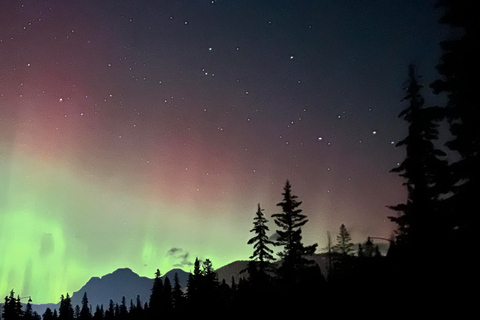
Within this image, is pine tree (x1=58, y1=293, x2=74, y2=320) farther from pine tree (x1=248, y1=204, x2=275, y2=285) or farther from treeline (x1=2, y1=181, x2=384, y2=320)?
pine tree (x1=248, y1=204, x2=275, y2=285)

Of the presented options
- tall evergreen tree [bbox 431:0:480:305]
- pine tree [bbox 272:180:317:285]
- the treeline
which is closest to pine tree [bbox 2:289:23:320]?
the treeline

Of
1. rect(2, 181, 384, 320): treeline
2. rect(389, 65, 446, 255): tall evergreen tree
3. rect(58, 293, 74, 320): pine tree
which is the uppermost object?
rect(389, 65, 446, 255): tall evergreen tree

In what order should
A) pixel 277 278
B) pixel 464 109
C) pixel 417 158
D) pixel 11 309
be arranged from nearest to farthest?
1. pixel 464 109
2. pixel 417 158
3. pixel 277 278
4. pixel 11 309

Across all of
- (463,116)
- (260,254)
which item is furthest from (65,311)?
(463,116)

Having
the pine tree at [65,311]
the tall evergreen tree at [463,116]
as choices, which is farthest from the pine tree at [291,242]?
the pine tree at [65,311]

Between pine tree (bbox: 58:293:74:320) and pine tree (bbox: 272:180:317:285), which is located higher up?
pine tree (bbox: 272:180:317:285)

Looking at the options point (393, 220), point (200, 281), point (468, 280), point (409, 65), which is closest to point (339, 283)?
point (468, 280)

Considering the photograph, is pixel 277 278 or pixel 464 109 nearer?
pixel 464 109

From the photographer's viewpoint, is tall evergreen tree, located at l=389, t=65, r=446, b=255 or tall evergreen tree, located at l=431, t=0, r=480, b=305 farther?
tall evergreen tree, located at l=389, t=65, r=446, b=255

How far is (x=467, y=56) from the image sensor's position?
36.6 feet

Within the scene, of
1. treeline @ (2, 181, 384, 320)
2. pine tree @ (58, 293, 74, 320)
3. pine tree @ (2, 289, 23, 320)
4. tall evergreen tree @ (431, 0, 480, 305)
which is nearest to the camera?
tall evergreen tree @ (431, 0, 480, 305)

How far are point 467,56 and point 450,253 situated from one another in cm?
692

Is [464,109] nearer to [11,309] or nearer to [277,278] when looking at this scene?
[277,278]

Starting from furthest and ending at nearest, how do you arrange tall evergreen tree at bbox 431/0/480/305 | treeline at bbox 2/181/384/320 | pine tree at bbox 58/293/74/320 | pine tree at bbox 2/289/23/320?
1. pine tree at bbox 58/293/74/320
2. pine tree at bbox 2/289/23/320
3. treeline at bbox 2/181/384/320
4. tall evergreen tree at bbox 431/0/480/305
